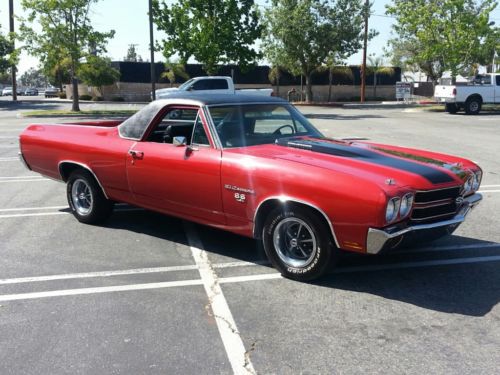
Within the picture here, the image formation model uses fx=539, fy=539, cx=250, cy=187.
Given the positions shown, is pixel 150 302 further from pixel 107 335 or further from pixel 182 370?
pixel 182 370

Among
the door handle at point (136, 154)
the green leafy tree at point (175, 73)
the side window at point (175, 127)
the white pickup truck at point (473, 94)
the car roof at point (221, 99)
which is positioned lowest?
the door handle at point (136, 154)

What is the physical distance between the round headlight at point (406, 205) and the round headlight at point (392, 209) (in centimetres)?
5

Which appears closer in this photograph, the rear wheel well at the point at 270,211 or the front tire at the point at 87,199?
the rear wheel well at the point at 270,211

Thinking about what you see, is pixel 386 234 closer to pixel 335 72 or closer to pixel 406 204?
pixel 406 204

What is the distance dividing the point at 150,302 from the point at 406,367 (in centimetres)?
202

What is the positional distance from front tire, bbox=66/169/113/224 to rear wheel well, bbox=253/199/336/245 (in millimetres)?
2431

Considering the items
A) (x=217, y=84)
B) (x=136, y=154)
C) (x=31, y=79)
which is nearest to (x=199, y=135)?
(x=136, y=154)

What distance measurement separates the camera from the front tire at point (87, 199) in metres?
6.41

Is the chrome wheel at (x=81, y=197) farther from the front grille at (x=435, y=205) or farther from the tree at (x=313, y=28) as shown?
the tree at (x=313, y=28)

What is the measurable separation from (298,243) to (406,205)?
98 cm

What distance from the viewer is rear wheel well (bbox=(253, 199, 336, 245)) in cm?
437

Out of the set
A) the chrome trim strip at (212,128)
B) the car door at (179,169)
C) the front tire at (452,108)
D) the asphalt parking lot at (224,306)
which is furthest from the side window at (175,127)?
the front tire at (452,108)

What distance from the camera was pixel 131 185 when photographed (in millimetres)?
5836

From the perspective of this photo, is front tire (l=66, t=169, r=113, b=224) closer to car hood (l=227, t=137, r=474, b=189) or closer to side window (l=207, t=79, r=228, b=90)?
car hood (l=227, t=137, r=474, b=189)
